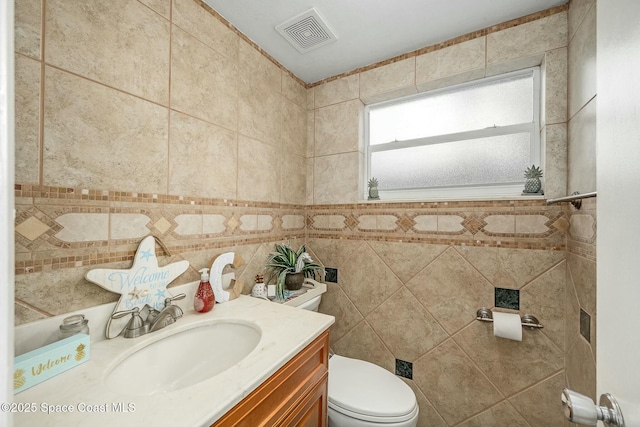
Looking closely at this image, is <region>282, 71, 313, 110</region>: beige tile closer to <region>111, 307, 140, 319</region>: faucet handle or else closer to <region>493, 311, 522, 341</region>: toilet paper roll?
<region>111, 307, 140, 319</region>: faucet handle

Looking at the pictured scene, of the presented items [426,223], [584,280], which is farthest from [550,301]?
[426,223]

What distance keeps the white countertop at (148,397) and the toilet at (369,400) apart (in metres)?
0.54

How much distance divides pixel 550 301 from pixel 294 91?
6.58 feet

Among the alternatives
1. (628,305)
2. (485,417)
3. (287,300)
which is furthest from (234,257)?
(485,417)

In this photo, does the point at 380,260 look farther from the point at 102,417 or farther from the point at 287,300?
the point at 102,417

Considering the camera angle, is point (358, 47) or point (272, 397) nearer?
point (272, 397)

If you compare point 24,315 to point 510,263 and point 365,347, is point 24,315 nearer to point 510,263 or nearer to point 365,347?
point 365,347

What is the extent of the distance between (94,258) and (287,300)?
33.3 inches

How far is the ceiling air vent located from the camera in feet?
4.12

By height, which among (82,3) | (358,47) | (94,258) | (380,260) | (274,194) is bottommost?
(380,260)

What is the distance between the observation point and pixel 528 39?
4.06 ft

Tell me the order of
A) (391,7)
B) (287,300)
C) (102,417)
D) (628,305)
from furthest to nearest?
(287,300)
(391,7)
(102,417)
(628,305)

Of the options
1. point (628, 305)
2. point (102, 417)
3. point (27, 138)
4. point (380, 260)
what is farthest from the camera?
point (380, 260)

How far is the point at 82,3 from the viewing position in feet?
2.62
